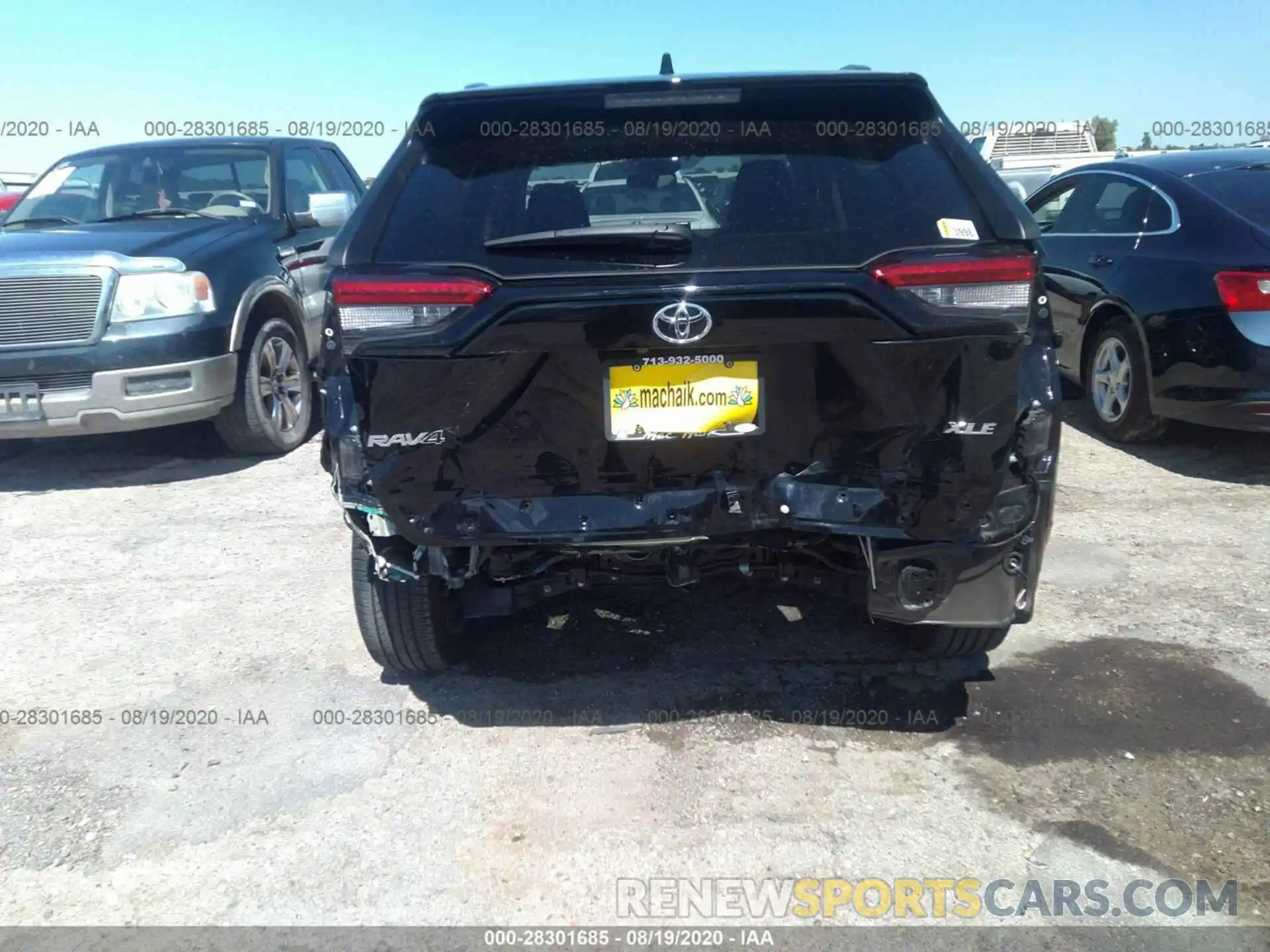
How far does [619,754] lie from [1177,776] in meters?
1.58

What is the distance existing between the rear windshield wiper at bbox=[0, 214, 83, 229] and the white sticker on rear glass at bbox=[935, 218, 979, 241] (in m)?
6.08

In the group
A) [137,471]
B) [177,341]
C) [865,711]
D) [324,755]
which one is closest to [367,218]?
[324,755]

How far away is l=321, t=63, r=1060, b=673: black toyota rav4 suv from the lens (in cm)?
264

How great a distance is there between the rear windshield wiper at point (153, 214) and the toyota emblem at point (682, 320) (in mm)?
5261

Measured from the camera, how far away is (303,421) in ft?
23.1

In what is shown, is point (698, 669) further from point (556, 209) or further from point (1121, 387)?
point (1121, 387)

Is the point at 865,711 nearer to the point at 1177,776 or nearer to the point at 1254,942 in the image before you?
the point at 1177,776

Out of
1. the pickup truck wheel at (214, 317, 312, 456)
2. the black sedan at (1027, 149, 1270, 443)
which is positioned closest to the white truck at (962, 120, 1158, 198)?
the black sedan at (1027, 149, 1270, 443)

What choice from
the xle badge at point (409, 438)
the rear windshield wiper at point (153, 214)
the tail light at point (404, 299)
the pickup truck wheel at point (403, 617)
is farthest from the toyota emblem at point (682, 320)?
the rear windshield wiper at point (153, 214)

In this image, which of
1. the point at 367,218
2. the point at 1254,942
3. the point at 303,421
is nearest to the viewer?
the point at 1254,942

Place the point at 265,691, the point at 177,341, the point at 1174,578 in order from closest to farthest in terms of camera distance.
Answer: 1. the point at 265,691
2. the point at 1174,578
3. the point at 177,341

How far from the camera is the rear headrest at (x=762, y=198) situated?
2771 millimetres

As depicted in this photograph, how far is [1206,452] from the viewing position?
20.4 feet

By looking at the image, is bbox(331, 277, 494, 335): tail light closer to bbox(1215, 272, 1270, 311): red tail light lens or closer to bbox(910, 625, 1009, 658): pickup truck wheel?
bbox(910, 625, 1009, 658): pickup truck wheel
